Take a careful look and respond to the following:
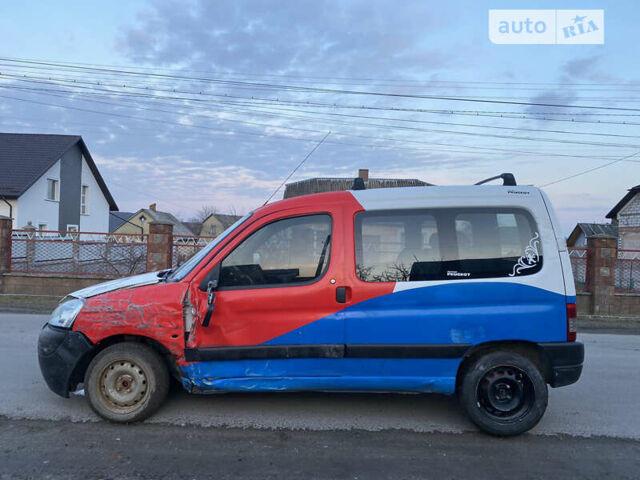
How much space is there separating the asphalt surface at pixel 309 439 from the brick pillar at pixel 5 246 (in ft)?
32.1

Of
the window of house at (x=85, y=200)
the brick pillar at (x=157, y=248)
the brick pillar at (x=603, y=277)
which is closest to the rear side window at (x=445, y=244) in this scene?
the brick pillar at (x=603, y=277)

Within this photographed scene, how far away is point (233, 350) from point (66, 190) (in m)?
29.8

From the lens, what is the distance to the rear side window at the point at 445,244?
4.04 m

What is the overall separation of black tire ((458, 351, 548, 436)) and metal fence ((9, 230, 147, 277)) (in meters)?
11.1

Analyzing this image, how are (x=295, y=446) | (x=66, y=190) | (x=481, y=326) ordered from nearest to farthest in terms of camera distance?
1. (x=295, y=446)
2. (x=481, y=326)
3. (x=66, y=190)

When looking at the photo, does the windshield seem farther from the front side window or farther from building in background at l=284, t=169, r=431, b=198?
building in background at l=284, t=169, r=431, b=198

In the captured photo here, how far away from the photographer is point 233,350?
3982 mm

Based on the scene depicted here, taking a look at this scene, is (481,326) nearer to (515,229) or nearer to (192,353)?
(515,229)

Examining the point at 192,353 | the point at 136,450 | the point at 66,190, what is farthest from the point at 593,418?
the point at 66,190

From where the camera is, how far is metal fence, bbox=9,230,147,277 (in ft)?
43.3

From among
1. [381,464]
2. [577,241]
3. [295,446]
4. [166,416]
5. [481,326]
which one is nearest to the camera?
[381,464]

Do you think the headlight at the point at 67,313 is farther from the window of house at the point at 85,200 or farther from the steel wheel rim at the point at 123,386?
the window of house at the point at 85,200

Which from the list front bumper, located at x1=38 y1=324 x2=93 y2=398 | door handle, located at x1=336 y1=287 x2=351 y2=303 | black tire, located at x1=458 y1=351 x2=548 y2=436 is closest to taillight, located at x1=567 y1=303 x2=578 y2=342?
black tire, located at x1=458 y1=351 x2=548 y2=436

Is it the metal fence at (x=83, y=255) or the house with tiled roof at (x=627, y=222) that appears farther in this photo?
the house with tiled roof at (x=627, y=222)
